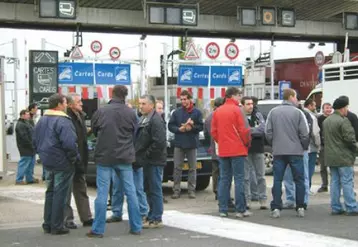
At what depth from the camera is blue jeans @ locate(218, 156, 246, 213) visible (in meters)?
9.55

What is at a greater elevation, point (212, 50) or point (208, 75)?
point (212, 50)

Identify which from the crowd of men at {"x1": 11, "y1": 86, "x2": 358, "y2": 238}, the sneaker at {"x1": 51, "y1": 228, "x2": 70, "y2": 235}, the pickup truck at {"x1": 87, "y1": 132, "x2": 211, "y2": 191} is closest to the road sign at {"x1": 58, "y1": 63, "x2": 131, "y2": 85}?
the pickup truck at {"x1": 87, "y1": 132, "x2": 211, "y2": 191}

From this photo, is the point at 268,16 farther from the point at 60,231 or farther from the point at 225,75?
the point at 60,231

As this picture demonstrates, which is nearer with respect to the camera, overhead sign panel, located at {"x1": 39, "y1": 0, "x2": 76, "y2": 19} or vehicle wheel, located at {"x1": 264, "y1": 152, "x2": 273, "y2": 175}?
vehicle wheel, located at {"x1": 264, "y1": 152, "x2": 273, "y2": 175}

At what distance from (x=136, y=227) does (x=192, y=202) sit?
337cm

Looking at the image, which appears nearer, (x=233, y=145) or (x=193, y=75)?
(x=233, y=145)

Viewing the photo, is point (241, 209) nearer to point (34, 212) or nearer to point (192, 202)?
point (192, 202)

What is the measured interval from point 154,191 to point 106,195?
2.86ft

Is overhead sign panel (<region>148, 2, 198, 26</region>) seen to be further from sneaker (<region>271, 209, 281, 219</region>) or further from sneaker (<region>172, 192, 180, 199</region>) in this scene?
sneaker (<region>271, 209, 281, 219</region>)

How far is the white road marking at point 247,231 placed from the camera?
774 centimetres

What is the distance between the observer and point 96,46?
2384cm

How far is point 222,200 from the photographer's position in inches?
385

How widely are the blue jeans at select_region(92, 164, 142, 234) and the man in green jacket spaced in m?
3.36

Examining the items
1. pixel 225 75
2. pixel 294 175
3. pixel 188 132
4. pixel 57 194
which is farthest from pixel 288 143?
pixel 225 75
